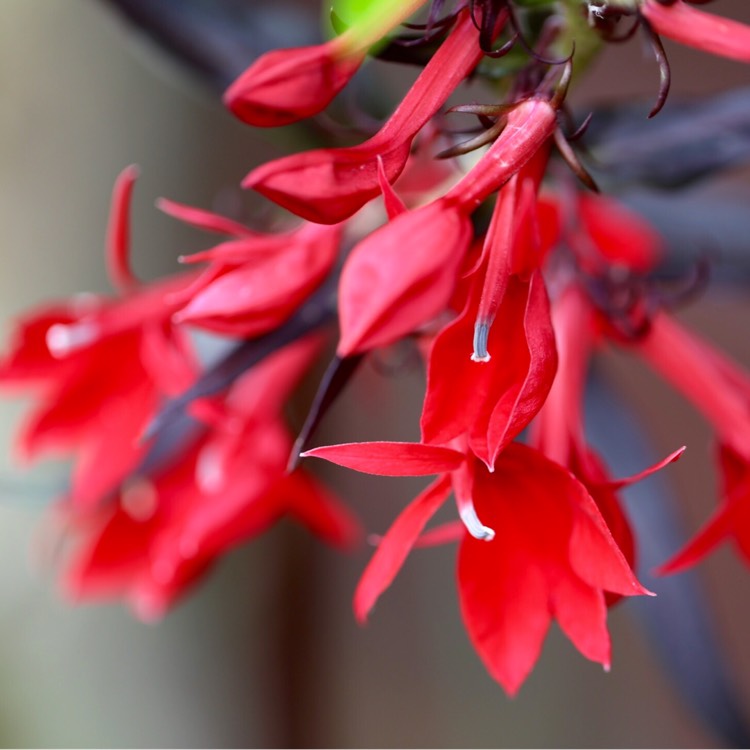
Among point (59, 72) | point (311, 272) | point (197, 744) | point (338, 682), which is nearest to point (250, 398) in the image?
Answer: point (311, 272)

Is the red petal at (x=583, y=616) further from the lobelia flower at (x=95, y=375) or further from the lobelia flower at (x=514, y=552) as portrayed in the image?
the lobelia flower at (x=95, y=375)

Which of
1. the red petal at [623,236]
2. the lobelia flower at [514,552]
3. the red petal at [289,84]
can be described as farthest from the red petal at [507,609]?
the red petal at [623,236]

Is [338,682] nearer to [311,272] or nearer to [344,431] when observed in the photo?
[344,431]

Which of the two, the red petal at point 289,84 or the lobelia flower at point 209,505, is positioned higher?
the red petal at point 289,84

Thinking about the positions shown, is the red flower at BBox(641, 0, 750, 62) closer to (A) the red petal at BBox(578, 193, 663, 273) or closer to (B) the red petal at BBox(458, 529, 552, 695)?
(B) the red petal at BBox(458, 529, 552, 695)

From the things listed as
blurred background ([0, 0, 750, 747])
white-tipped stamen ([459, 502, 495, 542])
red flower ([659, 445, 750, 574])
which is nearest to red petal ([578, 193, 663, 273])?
blurred background ([0, 0, 750, 747])
